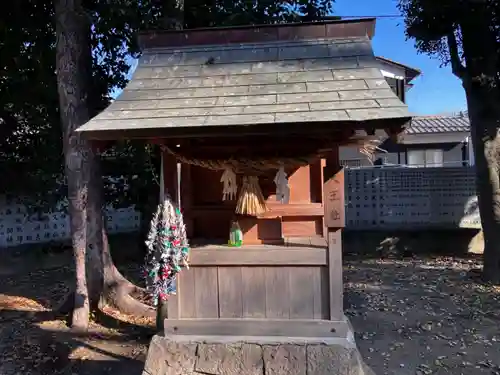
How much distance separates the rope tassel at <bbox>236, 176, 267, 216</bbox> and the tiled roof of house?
12.1m

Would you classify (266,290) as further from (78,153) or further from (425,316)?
(425,316)

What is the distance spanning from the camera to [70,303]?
18.7ft

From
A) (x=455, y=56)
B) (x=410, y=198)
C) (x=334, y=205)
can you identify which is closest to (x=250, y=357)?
(x=334, y=205)

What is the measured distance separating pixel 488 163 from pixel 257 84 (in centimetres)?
546

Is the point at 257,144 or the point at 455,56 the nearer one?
the point at 257,144

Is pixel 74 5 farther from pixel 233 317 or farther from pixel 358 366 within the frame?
pixel 358 366

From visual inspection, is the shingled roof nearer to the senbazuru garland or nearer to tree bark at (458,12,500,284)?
the senbazuru garland

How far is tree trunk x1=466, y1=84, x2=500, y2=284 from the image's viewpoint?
718cm

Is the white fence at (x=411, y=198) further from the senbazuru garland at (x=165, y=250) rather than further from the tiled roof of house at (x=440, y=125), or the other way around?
the senbazuru garland at (x=165, y=250)

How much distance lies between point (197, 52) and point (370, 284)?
5136 mm

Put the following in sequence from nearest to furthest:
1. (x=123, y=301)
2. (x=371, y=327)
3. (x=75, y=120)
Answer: (x=75, y=120) → (x=371, y=327) → (x=123, y=301)

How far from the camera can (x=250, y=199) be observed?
11.6 ft

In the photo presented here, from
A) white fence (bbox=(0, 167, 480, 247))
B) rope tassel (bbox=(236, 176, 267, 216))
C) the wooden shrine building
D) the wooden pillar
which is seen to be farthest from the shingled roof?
white fence (bbox=(0, 167, 480, 247))

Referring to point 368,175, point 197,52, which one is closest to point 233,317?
point 197,52
